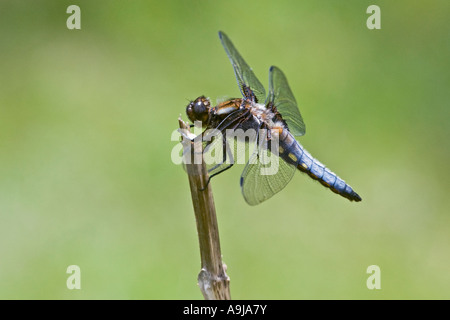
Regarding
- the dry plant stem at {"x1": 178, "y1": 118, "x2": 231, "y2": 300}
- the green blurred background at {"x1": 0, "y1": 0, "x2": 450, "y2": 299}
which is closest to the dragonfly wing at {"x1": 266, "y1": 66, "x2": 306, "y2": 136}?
the dry plant stem at {"x1": 178, "y1": 118, "x2": 231, "y2": 300}

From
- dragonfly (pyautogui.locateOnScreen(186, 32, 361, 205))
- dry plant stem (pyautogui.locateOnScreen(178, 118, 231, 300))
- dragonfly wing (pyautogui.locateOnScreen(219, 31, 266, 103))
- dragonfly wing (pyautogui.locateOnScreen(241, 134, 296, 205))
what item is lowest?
dry plant stem (pyautogui.locateOnScreen(178, 118, 231, 300))

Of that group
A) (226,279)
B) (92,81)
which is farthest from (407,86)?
(226,279)

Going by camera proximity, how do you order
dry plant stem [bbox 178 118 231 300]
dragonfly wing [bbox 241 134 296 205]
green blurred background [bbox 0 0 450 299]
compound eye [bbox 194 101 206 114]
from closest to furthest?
dry plant stem [bbox 178 118 231 300] → dragonfly wing [bbox 241 134 296 205] → compound eye [bbox 194 101 206 114] → green blurred background [bbox 0 0 450 299]

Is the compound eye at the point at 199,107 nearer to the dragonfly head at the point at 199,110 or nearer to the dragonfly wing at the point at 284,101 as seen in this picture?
the dragonfly head at the point at 199,110

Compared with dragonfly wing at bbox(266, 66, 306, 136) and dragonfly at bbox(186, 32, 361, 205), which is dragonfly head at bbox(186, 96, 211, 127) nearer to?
dragonfly at bbox(186, 32, 361, 205)

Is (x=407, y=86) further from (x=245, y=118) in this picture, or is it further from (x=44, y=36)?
(x=44, y=36)

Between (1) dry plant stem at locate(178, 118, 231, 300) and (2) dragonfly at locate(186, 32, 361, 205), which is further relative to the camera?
(2) dragonfly at locate(186, 32, 361, 205)

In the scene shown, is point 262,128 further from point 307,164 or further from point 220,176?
point 220,176

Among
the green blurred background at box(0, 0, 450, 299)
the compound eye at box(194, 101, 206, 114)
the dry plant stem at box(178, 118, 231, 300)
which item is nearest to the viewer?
the dry plant stem at box(178, 118, 231, 300)
